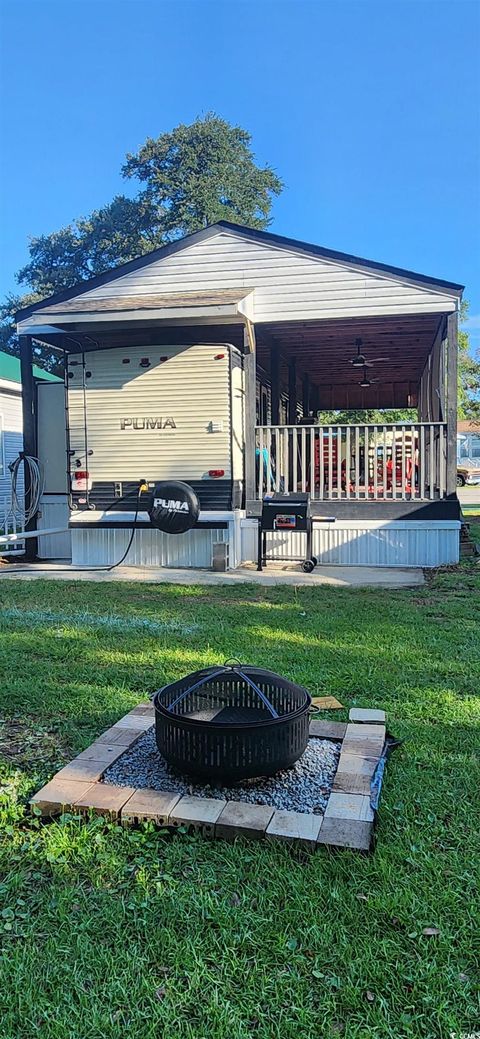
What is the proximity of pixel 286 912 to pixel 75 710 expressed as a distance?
1.82m

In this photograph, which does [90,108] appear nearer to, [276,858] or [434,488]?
[434,488]

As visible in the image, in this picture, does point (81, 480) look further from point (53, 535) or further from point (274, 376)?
point (274, 376)

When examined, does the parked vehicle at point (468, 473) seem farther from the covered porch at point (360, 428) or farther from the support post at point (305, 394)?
the covered porch at point (360, 428)

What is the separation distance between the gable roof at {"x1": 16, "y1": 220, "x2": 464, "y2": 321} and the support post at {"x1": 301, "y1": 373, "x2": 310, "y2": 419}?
688cm

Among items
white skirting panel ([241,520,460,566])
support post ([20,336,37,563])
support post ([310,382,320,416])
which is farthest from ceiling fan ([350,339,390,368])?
support post ([20,336,37,563])

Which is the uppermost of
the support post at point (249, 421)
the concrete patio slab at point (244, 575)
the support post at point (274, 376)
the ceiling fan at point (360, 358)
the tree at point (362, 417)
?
the tree at point (362, 417)

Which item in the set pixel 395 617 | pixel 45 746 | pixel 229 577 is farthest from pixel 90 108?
pixel 45 746

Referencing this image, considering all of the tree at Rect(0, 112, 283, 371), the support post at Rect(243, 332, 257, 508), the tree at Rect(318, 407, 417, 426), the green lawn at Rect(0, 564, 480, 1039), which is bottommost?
the green lawn at Rect(0, 564, 480, 1039)

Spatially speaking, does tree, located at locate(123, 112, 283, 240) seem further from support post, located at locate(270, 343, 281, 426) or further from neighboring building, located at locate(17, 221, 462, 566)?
neighboring building, located at locate(17, 221, 462, 566)

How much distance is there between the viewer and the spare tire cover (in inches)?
327

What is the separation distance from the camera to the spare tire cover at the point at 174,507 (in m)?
8.30

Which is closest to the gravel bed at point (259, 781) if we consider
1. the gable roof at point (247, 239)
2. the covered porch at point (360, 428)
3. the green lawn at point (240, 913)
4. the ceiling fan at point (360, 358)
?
the green lawn at point (240, 913)

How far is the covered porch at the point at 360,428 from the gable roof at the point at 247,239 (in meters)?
0.48

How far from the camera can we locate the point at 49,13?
1409cm
